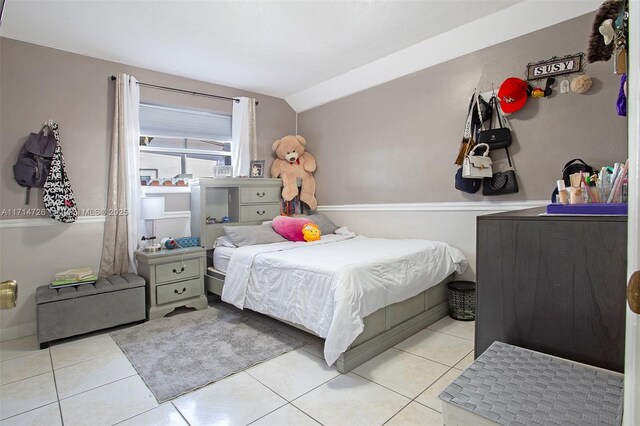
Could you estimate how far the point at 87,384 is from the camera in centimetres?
204

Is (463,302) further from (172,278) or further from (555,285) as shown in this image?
(172,278)

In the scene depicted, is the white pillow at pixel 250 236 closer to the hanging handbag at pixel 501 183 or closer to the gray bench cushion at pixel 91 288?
the gray bench cushion at pixel 91 288

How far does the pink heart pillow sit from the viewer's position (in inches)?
146

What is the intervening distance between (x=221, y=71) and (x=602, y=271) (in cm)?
388

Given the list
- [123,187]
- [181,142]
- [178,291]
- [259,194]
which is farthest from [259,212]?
[123,187]

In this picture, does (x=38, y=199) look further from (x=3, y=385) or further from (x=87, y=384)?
(x=87, y=384)

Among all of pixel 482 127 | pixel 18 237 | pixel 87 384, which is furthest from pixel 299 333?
pixel 18 237

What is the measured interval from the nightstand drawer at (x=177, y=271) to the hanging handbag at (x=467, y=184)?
2.68m

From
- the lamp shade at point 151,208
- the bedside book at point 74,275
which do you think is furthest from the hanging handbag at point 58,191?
the lamp shade at point 151,208

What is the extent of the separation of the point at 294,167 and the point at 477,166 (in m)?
2.43

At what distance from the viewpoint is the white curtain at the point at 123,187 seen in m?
3.35

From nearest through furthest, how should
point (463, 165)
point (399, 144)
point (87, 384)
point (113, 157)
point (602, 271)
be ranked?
point (602, 271), point (87, 384), point (463, 165), point (113, 157), point (399, 144)

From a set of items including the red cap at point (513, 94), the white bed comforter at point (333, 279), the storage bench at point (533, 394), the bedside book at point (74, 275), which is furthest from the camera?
the bedside book at point (74, 275)

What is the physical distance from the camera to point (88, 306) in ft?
9.01
